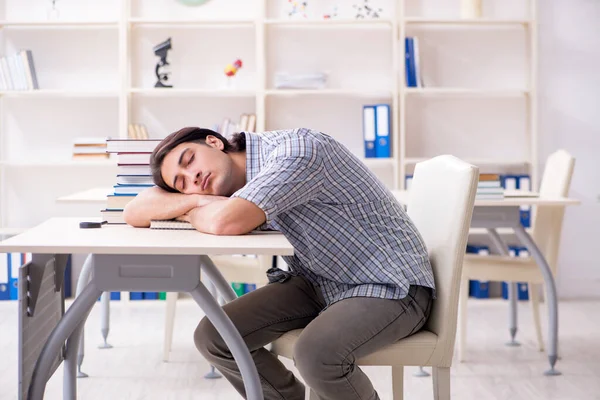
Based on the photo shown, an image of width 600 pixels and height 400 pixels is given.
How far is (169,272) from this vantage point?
164 cm

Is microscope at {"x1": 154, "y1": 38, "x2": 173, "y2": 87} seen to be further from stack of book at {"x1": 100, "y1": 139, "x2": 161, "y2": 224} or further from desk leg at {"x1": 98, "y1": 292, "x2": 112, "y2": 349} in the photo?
stack of book at {"x1": 100, "y1": 139, "x2": 161, "y2": 224}

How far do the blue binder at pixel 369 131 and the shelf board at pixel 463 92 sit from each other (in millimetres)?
245

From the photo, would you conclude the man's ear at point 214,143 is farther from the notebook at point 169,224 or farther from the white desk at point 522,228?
the white desk at point 522,228

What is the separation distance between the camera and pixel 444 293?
5.91 ft

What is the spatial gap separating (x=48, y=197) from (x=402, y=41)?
2.31m

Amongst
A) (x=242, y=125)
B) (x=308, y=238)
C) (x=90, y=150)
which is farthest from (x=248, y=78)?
(x=308, y=238)

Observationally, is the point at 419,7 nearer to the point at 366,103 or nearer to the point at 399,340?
the point at 366,103

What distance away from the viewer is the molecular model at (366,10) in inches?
184

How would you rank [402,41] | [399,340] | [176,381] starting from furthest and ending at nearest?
1. [402,41]
2. [176,381]
3. [399,340]

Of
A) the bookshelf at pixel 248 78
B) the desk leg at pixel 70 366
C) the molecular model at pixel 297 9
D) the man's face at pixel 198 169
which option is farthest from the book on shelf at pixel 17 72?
the man's face at pixel 198 169

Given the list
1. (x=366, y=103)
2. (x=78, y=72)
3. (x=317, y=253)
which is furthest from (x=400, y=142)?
(x=317, y=253)

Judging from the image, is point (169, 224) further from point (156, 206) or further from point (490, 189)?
point (490, 189)

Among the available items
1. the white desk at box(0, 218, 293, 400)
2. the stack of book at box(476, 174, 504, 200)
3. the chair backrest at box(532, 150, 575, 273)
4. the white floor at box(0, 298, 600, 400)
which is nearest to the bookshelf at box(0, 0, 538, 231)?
the white floor at box(0, 298, 600, 400)

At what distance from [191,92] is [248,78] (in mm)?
406
